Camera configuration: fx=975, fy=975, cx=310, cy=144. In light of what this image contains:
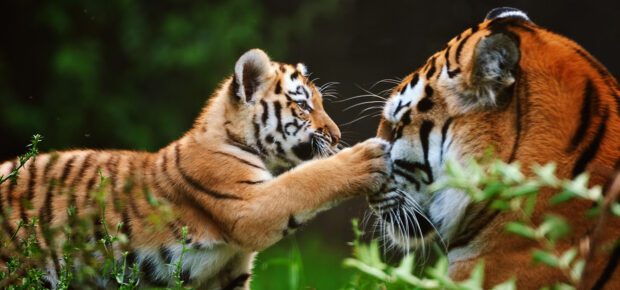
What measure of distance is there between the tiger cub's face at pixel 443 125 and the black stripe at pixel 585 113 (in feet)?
0.49

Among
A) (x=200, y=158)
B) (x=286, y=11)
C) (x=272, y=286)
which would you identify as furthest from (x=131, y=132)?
(x=200, y=158)

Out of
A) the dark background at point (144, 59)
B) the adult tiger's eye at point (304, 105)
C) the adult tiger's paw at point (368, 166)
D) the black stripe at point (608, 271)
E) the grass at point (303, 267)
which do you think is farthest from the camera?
the dark background at point (144, 59)

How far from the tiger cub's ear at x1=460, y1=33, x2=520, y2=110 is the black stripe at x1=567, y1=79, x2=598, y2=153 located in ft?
0.56

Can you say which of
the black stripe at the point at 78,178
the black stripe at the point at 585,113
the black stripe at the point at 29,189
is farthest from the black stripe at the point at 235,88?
the black stripe at the point at 585,113

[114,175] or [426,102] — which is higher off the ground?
[426,102]

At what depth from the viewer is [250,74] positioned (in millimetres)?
3705

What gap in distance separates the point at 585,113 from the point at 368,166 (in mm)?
958

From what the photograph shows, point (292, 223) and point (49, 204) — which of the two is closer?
point (292, 223)

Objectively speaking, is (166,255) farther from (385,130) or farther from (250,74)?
(385,130)

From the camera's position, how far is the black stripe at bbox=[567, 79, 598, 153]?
7.27ft

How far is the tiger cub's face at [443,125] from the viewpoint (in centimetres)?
232

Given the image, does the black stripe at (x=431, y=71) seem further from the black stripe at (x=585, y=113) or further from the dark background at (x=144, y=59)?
the dark background at (x=144, y=59)

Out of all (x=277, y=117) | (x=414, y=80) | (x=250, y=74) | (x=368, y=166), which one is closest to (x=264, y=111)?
(x=277, y=117)

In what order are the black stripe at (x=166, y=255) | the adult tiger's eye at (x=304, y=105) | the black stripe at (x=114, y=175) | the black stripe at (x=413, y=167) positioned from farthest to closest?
1. the adult tiger's eye at (x=304, y=105)
2. the black stripe at (x=114, y=175)
3. the black stripe at (x=166, y=255)
4. the black stripe at (x=413, y=167)
